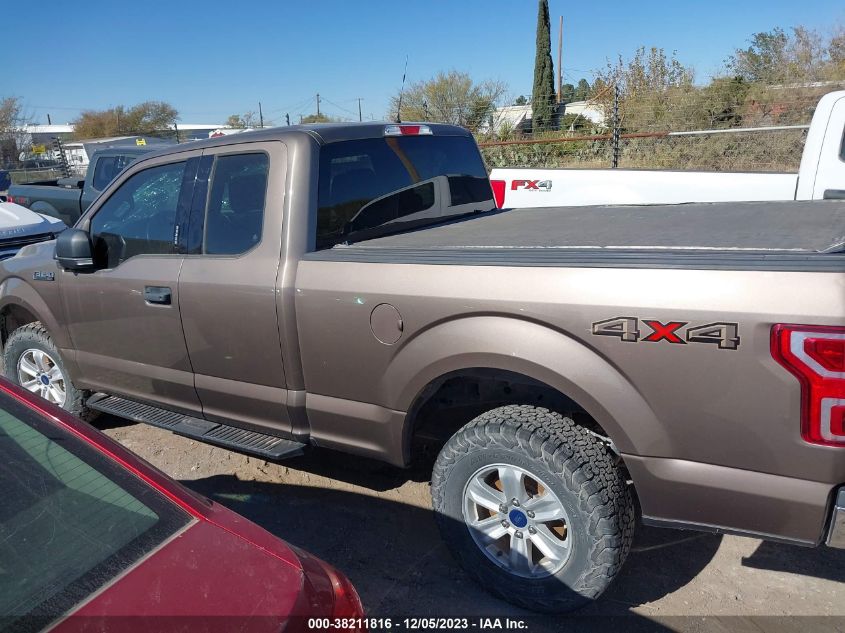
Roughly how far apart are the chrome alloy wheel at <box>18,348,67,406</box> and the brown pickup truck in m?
0.33

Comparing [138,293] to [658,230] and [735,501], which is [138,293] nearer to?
[658,230]

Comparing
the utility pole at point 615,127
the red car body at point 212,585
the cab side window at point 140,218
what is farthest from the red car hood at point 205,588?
the utility pole at point 615,127

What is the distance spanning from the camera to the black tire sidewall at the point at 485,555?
8.51 ft

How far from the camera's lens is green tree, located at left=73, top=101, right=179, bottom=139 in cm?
5106

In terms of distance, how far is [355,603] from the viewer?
64.8 inches

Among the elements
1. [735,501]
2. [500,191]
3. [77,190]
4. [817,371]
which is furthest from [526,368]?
[77,190]

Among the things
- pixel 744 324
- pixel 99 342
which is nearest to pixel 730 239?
pixel 744 324

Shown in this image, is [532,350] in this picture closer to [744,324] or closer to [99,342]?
[744,324]

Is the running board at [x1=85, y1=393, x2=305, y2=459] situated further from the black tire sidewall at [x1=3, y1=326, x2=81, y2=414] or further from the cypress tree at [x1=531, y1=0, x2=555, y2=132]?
the cypress tree at [x1=531, y1=0, x2=555, y2=132]

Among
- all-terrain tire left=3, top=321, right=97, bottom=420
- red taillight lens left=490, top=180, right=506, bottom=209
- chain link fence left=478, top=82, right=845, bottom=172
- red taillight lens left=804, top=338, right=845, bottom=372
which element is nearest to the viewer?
red taillight lens left=804, top=338, right=845, bottom=372

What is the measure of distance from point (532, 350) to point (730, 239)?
903 millimetres

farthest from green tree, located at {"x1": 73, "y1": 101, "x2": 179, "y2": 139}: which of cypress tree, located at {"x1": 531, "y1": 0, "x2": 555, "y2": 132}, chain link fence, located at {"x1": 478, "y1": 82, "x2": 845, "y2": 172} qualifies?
chain link fence, located at {"x1": 478, "y1": 82, "x2": 845, "y2": 172}

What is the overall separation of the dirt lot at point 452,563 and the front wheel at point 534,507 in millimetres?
197

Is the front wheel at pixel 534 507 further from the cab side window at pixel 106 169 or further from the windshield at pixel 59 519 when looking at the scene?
the cab side window at pixel 106 169
